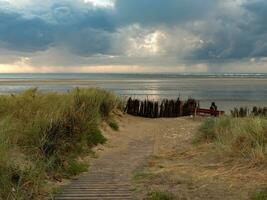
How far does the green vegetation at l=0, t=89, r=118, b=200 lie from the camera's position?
23.4 feet

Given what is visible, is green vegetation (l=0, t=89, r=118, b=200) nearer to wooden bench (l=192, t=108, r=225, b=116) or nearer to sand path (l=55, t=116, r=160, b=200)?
sand path (l=55, t=116, r=160, b=200)

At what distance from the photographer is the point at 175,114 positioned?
2338 centimetres

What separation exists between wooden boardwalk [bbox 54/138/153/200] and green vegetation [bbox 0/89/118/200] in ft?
1.27

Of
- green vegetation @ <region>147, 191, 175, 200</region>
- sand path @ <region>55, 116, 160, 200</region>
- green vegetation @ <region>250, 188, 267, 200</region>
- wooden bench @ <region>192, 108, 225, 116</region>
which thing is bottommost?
sand path @ <region>55, 116, 160, 200</region>

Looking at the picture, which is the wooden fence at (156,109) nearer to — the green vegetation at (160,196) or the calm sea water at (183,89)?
the calm sea water at (183,89)

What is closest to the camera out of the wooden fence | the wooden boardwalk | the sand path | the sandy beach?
the wooden boardwalk

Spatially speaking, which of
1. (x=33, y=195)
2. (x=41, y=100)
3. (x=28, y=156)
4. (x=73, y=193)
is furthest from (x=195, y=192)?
(x=41, y=100)

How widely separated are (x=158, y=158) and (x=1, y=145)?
4803 mm

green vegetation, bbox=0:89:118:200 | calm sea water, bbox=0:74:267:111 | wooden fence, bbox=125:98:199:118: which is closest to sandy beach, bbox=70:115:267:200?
green vegetation, bbox=0:89:118:200

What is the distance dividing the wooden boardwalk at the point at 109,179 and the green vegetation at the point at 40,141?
0.39 meters

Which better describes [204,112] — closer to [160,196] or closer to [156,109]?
[156,109]

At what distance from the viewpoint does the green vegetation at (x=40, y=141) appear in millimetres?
7141

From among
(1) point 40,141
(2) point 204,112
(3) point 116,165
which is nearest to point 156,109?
(2) point 204,112

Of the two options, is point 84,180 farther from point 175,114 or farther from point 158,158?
point 175,114
